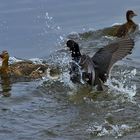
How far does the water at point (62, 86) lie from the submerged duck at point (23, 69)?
15.1 inches

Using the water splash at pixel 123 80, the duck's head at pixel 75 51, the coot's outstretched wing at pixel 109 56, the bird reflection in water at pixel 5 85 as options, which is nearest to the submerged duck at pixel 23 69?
the bird reflection in water at pixel 5 85

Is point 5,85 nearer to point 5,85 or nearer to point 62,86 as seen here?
point 5,85

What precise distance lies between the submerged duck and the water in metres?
0.38

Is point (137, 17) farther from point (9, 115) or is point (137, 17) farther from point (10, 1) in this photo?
point (9, 115)

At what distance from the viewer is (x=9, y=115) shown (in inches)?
434

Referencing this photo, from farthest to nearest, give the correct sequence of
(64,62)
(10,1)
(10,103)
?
Answer: (10,1) < (64,62) < (10,103)

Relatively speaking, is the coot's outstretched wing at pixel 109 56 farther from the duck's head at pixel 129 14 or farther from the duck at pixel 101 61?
the duck's head at pixel 129 14

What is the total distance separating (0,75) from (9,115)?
11.3 feet

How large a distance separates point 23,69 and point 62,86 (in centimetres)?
151

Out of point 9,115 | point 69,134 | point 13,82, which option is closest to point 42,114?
point 9,115

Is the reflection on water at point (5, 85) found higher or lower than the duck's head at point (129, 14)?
lower

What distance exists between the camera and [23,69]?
14117 millimetres

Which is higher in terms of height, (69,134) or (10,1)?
(10,1)

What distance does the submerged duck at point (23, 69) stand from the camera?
45.7 ft
